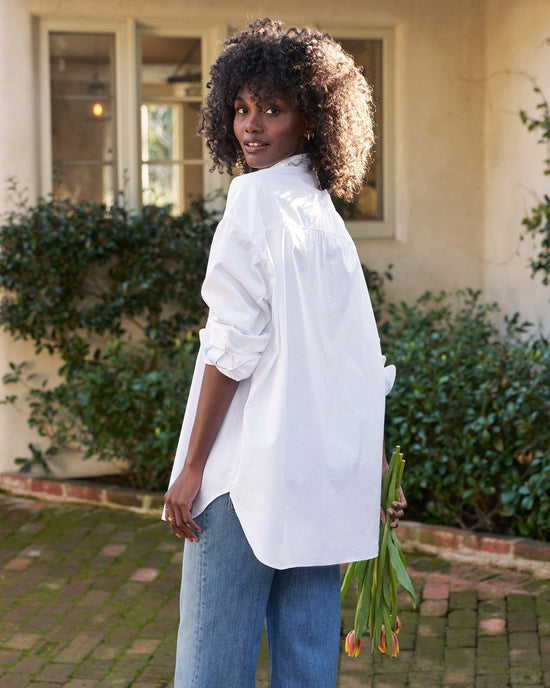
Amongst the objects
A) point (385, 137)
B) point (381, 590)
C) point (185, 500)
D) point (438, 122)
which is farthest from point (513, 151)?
point (185, 500)

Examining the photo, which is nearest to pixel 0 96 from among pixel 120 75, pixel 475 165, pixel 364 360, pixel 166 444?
pixel 120 75

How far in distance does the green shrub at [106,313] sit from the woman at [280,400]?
10.7 ft

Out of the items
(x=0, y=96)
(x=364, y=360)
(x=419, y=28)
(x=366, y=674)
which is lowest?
(x=366, y=674)

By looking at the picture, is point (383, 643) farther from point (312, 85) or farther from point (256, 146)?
point (312, 85)

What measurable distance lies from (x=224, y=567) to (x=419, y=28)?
16.2 ft

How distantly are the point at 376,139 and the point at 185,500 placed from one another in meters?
4.70

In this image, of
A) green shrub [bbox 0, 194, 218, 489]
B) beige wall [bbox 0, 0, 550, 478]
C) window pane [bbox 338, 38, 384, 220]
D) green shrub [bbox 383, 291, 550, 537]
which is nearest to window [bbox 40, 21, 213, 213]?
beige wall [bbox 0, 0, 550, 478]

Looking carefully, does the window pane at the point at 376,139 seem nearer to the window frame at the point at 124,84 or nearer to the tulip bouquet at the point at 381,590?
the window frame at the point at 124,84

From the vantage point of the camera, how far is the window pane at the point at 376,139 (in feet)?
20.5

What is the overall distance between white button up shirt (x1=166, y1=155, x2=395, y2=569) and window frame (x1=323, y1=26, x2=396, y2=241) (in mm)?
4256

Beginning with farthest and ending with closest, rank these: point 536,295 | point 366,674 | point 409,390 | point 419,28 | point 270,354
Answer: point 419,28
point 536,295
point 409,390
point 366,674
point 270,354

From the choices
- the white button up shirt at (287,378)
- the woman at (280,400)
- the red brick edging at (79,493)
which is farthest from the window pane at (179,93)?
the white button up shirt at (287,378)

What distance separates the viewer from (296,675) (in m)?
2.11

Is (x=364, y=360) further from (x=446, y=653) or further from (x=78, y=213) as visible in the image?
(x=78, y=213)
